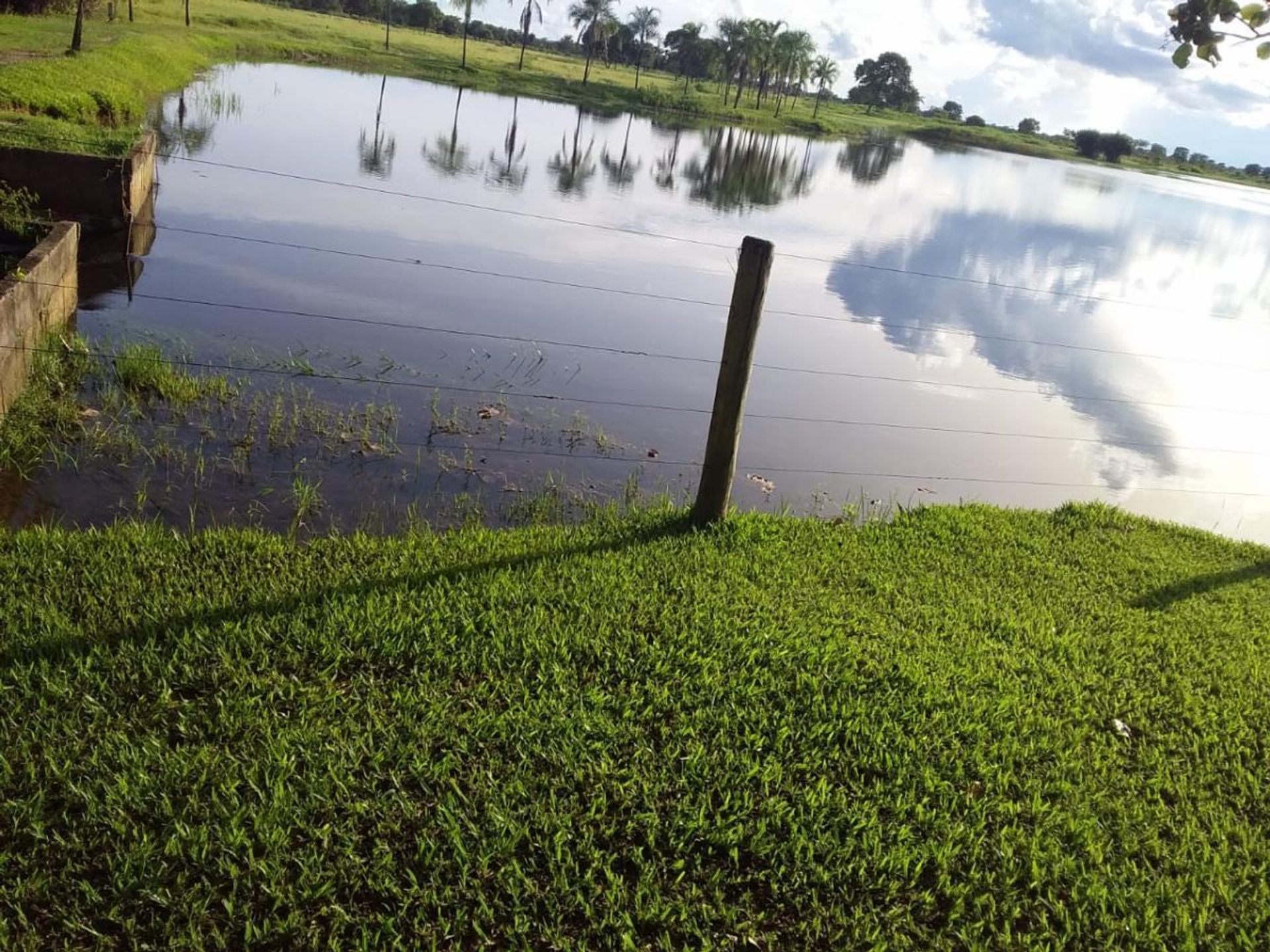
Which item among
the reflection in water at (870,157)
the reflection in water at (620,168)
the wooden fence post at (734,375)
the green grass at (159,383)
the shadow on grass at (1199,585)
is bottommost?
the green grass at (159,383)

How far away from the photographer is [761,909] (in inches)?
125

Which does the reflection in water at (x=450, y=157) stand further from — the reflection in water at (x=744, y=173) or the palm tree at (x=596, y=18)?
the palm tree at (x=596, y=18)

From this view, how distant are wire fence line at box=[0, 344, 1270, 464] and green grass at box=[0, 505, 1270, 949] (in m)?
3.72

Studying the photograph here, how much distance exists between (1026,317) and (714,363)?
9771 millimetres

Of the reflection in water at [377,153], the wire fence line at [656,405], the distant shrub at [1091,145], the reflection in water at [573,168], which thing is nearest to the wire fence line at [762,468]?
the wire fence line at [656,405]

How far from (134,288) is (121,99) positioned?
11.8 metres

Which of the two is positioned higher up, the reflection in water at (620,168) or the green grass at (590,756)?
the reflection in water at (620,168)

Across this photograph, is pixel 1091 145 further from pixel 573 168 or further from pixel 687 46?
pixel 573 168

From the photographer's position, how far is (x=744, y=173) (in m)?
40.1

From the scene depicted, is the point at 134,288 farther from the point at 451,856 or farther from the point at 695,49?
the point at 695,49

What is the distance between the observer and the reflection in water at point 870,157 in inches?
1927

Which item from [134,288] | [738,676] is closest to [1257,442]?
[738,676]

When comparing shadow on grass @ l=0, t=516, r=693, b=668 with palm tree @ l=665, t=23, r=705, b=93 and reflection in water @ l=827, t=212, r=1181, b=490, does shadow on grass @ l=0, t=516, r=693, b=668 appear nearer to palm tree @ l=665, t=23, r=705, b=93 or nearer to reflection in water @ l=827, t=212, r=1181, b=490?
reflection in water @ l=827, t=212, r=1181, b=490

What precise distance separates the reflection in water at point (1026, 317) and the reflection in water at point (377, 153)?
11.6 m
